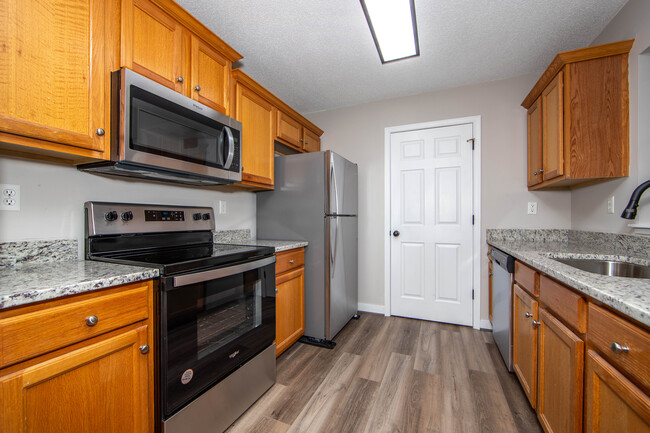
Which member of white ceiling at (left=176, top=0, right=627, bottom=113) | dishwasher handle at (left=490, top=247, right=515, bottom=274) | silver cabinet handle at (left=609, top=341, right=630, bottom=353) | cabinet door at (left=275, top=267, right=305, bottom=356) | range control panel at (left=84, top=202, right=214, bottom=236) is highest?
white ceiling at (left=176, top=0, right=627, bottom=113)

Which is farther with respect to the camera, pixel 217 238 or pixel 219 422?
pixel 217 238

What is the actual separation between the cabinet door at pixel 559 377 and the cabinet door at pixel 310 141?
7.87 feet

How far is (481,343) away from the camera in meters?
2.36

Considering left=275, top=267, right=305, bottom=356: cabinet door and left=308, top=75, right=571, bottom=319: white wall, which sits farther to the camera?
left=308, top=75, right=571, bottom=319: white wall

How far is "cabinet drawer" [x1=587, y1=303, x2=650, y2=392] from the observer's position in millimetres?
678

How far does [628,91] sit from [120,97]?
9.19 feet

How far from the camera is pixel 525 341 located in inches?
60.4

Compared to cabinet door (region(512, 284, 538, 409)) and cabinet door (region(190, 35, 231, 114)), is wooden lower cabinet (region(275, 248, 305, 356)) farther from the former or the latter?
cabinet door (region(512, 284, 538, 409))

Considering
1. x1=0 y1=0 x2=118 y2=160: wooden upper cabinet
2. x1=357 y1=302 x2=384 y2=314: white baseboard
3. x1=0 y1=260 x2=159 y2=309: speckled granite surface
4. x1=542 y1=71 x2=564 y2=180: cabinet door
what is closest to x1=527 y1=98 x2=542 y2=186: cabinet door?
x1=542 y1=71 x2=564 y2=180: cabinet door

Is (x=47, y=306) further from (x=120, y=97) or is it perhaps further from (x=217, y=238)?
(x=217, y=238)

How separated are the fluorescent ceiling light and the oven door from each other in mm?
1673

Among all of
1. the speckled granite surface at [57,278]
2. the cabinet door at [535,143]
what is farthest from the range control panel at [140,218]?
A: the cabinet door at [535,143]

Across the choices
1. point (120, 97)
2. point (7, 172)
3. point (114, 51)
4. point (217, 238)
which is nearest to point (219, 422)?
point (217, 238)

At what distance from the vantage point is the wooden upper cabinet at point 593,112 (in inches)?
65.7
